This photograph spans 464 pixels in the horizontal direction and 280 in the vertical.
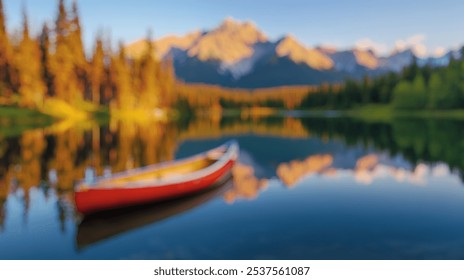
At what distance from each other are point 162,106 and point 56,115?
175ft

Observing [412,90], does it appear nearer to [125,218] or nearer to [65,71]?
[65,71]

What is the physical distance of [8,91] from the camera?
225ft

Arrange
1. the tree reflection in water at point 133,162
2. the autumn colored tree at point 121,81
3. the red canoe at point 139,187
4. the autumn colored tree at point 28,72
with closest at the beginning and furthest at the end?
the red canoe at point 139,187, the tree reflection in water at point 133,162, the autumn colored tree at point 28,72, the autumn colored tree at point 121,81

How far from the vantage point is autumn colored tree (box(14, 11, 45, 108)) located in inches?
2707

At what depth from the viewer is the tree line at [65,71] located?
227 ft

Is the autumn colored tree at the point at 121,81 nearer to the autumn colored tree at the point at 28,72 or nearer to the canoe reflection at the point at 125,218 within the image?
the autumn colored tree at the point at 28,72

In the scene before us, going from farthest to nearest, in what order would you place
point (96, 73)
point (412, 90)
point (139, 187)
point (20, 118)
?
point (412, 90), point (96, 73), point (20, 118), point (139, 187)

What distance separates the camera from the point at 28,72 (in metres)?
69.5

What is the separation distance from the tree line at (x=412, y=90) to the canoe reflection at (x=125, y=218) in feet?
288

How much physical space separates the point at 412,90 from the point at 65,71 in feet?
299

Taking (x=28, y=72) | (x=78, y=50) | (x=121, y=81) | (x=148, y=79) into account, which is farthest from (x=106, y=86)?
(x=28, y=72)

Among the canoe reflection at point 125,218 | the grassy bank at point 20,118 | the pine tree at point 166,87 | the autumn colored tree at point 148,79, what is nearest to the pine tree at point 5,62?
the grassy bank at point 20,118
